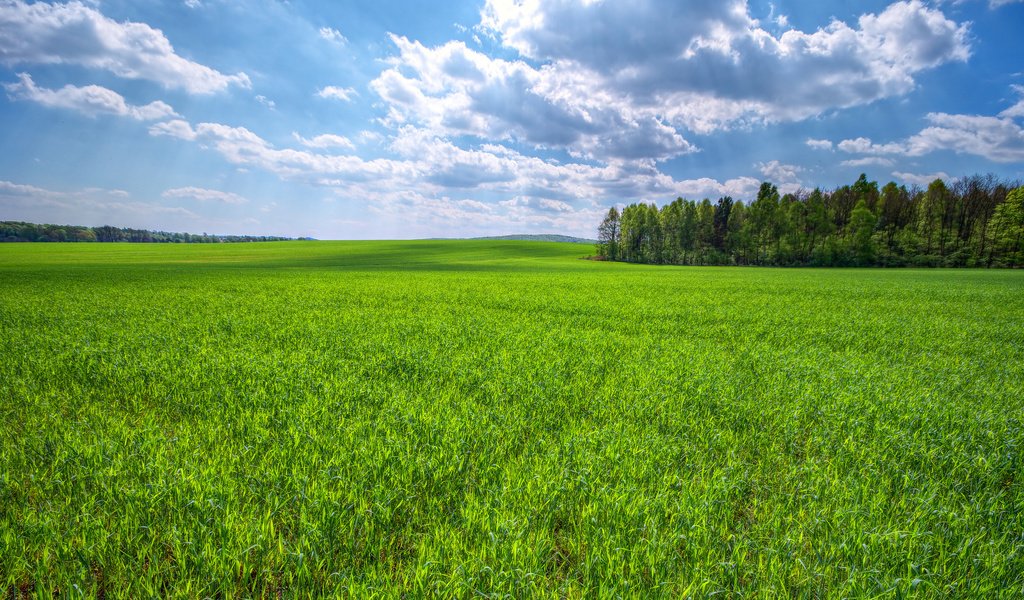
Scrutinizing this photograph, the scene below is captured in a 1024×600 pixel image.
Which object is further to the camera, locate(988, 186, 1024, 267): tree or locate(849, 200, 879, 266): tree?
locate(849, 200, 879, 266): tree

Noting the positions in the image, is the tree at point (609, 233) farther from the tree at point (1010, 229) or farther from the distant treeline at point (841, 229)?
the tree at point (1010, 229)

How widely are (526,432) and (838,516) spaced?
3393 mm

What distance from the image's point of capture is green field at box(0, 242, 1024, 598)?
9.86 feet

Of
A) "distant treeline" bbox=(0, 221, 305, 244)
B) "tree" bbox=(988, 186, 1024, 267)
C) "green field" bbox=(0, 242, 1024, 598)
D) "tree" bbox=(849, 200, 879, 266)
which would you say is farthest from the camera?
"distant treeline" bbox=(0, 221, 305, 244)

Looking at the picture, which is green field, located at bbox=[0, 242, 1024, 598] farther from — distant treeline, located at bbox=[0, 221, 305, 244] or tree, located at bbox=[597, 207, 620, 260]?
distant treeline, located at bbox=[0, 221, 305, 244]

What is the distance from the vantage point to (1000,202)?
225 feet

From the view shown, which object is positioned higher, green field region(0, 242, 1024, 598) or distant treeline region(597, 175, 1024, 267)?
distant treeline region(597, 175, 1024, 267)

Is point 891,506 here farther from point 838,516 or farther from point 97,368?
point 97,368

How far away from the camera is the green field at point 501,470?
3006 millimetres

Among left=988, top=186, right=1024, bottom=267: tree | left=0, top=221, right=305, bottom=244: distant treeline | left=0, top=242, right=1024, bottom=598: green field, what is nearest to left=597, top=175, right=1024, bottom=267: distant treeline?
left=988, top=186, right=1024, bottom=267: tree

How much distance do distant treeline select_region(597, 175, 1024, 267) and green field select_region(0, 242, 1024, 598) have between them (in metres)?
85.4

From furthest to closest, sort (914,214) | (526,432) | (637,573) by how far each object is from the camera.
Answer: (914,214) < (526,432) < (637,573)

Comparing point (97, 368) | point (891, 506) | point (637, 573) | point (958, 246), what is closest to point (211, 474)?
point (637, 573)

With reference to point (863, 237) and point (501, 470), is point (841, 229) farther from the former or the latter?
point (501, 470)
